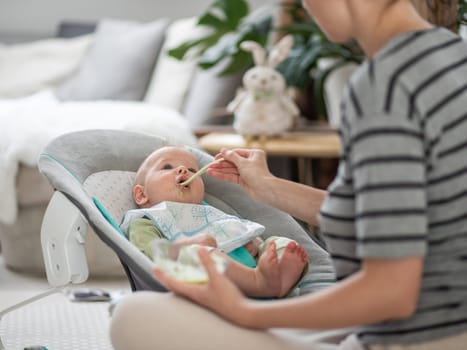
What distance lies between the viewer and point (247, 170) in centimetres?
152

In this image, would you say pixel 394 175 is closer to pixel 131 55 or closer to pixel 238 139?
pixel 238 139

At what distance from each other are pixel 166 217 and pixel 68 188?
11.8 inches

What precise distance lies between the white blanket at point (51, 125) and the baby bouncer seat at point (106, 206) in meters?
0.92

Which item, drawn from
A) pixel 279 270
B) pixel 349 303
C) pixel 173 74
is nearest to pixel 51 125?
pixel 173 74

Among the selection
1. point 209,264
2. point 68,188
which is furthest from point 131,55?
point 209,264

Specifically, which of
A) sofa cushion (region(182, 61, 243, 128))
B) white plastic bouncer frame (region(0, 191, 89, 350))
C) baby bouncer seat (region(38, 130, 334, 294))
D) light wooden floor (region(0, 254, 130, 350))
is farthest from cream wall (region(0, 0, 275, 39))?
white plastic bouncer frame (region(0, 191, 89, 350))

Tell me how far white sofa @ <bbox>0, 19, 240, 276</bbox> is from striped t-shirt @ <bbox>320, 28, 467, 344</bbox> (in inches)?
66.5

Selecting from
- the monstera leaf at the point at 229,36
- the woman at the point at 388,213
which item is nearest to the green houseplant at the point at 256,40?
the monstera leaf at the point at 229,36

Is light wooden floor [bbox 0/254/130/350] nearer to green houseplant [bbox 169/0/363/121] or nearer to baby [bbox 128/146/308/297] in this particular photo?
baby [bbox 128/146/308/297]

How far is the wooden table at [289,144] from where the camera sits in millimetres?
2844

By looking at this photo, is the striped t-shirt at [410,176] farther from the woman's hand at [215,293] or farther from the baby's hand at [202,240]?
the baby's hand at [202,240]

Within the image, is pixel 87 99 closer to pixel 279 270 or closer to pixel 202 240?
pixel 202 240

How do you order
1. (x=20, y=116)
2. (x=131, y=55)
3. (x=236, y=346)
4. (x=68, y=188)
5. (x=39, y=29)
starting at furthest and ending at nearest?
(x=39, y=29) → (x=131, y=55) → (x=20, y=116) → (x=68, y=188) → (x=236, y=346)

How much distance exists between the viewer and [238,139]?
3.02m
